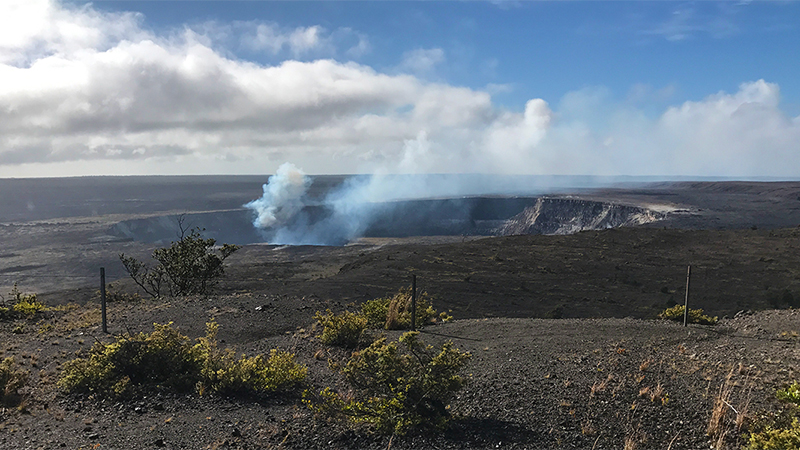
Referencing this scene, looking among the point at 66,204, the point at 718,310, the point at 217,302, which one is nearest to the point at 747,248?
the point at 718,310

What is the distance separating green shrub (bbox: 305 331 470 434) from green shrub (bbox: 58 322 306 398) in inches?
77.2

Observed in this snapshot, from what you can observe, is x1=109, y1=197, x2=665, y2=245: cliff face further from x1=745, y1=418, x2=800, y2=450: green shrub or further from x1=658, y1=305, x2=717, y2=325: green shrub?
x1=745, y1=418, x2=800, y2=450: green shrub

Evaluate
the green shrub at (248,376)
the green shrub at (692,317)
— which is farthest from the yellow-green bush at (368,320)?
the green shrub at (692,317)

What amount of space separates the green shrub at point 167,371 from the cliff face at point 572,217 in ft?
236

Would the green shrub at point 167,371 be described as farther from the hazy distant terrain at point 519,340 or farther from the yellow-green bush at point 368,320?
the yellow-green bush at point 368,320

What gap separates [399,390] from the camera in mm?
6574

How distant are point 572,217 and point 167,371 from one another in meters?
84.1

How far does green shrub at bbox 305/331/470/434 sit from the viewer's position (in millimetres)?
6332

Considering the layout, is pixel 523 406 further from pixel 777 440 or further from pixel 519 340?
pixel 519 340

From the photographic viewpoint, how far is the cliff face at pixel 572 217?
75.2 m

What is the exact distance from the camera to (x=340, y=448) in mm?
6098

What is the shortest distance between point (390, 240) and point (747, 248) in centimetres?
5469

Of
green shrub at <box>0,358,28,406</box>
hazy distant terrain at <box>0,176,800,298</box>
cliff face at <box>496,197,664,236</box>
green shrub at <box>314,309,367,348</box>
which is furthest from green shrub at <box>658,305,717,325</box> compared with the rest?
cliff face at <box>496,197,664,236</box>

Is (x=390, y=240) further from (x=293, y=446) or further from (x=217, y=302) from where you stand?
(x=293, y=446)
